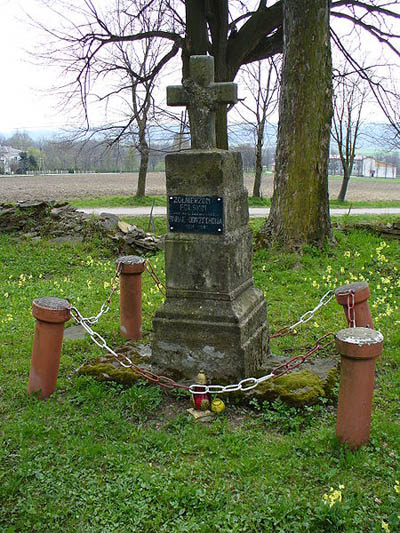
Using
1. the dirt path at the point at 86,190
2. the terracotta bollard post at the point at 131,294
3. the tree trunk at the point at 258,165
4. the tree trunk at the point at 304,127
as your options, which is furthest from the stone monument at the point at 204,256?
the dirt path at the point at 86,190

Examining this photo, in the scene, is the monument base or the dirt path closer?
the monument base

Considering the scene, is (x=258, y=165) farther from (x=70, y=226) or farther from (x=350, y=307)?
(x=350, y=307)

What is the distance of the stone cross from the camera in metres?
5.07

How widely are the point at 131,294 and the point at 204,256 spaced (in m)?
1.88

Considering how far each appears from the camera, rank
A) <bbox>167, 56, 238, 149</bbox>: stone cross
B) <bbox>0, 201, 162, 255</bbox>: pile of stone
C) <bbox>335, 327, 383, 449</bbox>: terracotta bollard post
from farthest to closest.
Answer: <bbox>0, 201, 162, 255</bbox>: pile of stone → <bbox>167, 56, 238, 149</bbox>: stone cross → <bbox>335, 327, 383, 449</bbox>: terracotta bollard post

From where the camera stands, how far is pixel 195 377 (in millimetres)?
5230

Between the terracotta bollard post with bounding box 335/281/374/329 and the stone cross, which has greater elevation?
the stone cross

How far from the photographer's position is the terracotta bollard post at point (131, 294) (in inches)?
256

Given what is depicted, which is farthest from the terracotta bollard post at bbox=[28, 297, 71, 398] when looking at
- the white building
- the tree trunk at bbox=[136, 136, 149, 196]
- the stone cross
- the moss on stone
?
the white building

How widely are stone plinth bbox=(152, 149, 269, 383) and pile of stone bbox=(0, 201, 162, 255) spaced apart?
774 cm

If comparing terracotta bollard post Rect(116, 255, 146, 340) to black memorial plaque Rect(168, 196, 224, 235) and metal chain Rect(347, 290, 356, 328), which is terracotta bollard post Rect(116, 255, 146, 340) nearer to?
black memorial plaque Rect(168, 196, 224, 235)

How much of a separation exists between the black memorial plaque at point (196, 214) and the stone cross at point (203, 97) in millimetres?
531

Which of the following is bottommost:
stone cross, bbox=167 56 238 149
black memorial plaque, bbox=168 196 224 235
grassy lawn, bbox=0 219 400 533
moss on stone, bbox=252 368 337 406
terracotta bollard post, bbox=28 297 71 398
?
grassy lawn, bbox=0 219 400 533

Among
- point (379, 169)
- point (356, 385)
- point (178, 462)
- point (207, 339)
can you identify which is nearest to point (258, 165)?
point (207, 339)
